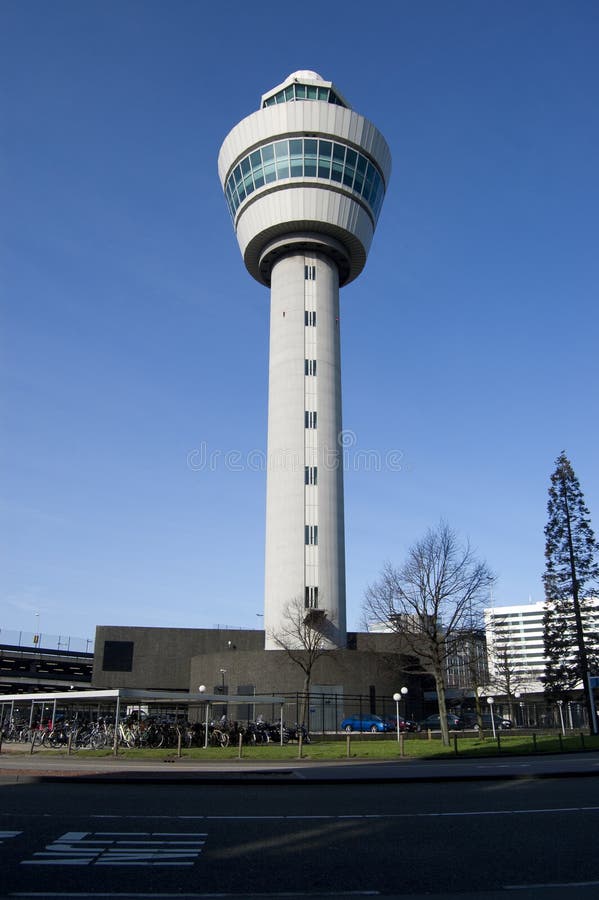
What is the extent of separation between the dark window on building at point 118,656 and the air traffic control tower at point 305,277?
2052cm

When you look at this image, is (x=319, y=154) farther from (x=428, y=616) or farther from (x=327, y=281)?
(x=428, y=616)

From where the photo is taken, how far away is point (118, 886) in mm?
8070

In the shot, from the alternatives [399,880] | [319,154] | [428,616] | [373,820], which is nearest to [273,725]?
[428,616]

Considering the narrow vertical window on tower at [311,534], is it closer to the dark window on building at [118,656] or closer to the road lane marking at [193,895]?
the dark window on building at [118,656]

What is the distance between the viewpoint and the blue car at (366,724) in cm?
5269

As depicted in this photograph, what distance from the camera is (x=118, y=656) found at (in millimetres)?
77500

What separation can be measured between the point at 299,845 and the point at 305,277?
65456 millimetres

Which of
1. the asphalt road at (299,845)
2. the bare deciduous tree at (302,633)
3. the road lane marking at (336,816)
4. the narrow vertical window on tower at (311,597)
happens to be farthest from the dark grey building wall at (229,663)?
the road lane marking at (336,816)

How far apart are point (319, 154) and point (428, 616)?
43.9 m

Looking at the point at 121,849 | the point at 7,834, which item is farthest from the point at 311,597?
the point at 121,849

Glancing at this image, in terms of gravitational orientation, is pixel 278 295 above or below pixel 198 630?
above

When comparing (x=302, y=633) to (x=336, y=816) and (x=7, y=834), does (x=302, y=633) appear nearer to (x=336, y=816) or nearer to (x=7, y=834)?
(x=336, y=816)

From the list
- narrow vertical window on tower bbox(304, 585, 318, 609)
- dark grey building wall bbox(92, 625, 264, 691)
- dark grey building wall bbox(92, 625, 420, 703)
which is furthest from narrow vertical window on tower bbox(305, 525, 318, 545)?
dark grey building wall bbox(92, 625, 264, 691)

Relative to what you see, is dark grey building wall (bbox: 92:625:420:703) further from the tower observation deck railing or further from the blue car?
the tower observation deck railing
